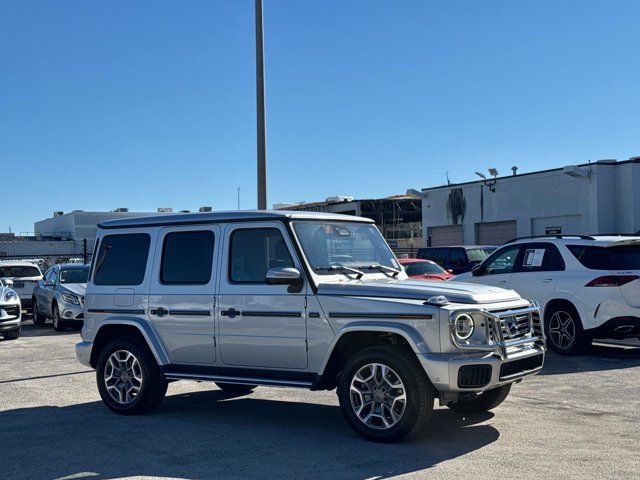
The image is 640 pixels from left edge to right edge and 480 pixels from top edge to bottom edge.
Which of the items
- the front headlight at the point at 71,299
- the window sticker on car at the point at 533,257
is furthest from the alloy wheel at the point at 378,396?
→ the front headlight at the point at 71,299

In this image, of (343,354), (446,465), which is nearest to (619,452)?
(446,465)

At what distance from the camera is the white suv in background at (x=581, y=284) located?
39.6 feet

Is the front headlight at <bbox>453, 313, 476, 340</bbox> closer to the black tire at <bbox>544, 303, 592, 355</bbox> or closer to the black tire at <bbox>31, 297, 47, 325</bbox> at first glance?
the black tire at <bbox>544, 303, 592, 355</bbox>

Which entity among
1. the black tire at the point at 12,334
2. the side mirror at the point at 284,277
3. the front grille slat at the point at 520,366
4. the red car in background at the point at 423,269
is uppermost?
the red car in background at the point at 423,269

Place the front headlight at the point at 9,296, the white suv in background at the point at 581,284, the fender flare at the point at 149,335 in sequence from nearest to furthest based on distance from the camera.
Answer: the fender flare at the point at 149,335 → the white suv in background at the point at 581,284 → the front headlight at the point at 9,296

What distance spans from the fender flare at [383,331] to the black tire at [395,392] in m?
0.17

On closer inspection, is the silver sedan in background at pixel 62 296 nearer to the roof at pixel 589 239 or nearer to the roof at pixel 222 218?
the roof at pixel 222 218

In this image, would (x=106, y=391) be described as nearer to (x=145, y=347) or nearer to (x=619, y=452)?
(x=145, y=347)

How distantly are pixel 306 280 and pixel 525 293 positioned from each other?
6.62 metres

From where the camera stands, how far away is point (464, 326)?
696 centimetres

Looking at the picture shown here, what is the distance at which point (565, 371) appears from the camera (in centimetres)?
1123

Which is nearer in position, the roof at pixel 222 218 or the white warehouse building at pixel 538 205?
the roof at pixel 222 218

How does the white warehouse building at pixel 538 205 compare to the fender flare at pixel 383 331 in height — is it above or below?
above

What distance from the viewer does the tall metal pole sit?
1307cm
